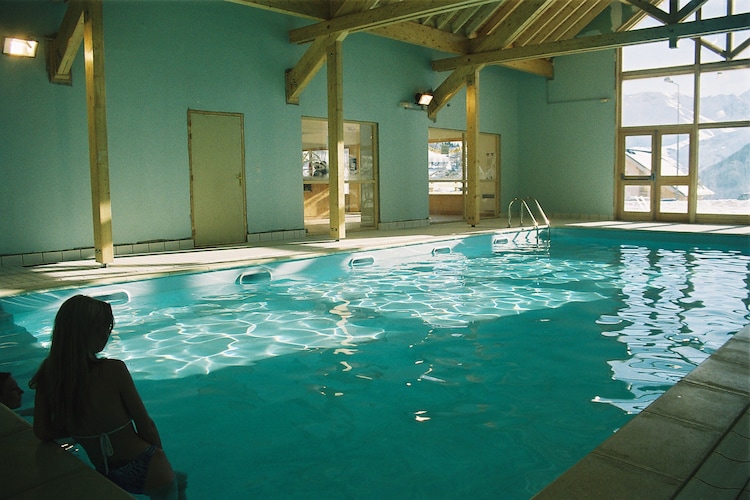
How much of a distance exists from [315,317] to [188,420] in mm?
2173

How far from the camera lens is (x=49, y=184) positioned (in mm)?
6805

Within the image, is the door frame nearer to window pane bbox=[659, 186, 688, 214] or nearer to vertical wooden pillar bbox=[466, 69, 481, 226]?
vertical wooden pillar bbox=[466, 69, 481, 226]

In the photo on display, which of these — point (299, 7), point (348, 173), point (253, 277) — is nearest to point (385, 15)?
point (299, 7)

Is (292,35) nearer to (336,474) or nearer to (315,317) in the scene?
(315,317)

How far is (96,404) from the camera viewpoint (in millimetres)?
1907

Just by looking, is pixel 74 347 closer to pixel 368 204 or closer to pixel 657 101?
pixel 368 204

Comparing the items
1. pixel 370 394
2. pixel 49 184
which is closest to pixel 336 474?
pixel 370 394

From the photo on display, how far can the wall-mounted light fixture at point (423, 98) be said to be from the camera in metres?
11.0

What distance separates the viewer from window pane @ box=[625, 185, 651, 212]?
1263cm

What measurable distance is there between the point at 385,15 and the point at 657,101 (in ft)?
24.1

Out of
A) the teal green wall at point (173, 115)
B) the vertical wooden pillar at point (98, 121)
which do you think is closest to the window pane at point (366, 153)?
the teal green wall at point (173, 115)

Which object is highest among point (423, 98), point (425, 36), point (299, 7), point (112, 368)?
point (425, 36)

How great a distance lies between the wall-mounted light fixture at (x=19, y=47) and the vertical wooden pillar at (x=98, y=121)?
77cm

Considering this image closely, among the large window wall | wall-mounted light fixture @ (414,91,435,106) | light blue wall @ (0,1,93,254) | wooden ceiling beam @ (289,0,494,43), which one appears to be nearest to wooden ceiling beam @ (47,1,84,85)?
light blue wall @ (0,1,93,254)
